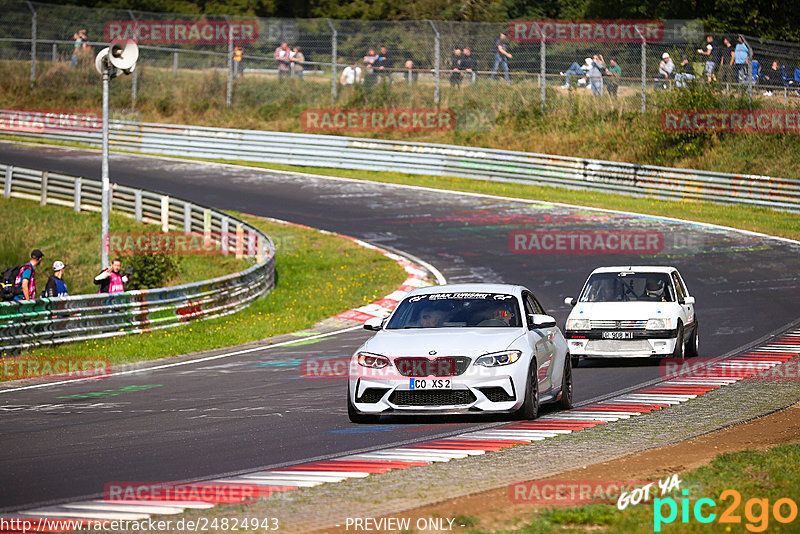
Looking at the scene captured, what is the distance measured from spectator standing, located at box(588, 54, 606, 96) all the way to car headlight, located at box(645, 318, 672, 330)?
2373cm

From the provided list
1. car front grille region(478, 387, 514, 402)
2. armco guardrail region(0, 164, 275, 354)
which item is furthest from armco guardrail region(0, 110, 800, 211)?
car front grille region(478, 387, 514, 402)

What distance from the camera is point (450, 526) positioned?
22.1ft

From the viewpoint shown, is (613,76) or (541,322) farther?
(613,76)

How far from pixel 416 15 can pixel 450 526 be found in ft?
179

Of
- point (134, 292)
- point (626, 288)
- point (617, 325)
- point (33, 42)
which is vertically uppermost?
point (33, 42)

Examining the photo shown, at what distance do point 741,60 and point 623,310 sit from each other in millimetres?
21921

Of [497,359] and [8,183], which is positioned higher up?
[497,359]

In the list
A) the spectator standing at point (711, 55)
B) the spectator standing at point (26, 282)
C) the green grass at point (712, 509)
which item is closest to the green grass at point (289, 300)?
the spectator standing at point (26, 282)

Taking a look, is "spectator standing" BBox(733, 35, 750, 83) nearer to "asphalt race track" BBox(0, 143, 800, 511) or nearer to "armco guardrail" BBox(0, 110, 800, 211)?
"armco guardrail" BBox(0, 110, 800, 211)

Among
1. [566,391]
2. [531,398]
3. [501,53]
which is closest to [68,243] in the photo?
[501,53]

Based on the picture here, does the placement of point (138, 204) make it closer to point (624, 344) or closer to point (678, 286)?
point (678, 286)

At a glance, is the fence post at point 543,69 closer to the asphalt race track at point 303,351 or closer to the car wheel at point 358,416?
the asphalt race track at point 303,351

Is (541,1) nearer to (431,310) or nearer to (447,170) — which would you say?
(447,170)

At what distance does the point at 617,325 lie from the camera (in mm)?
16359
